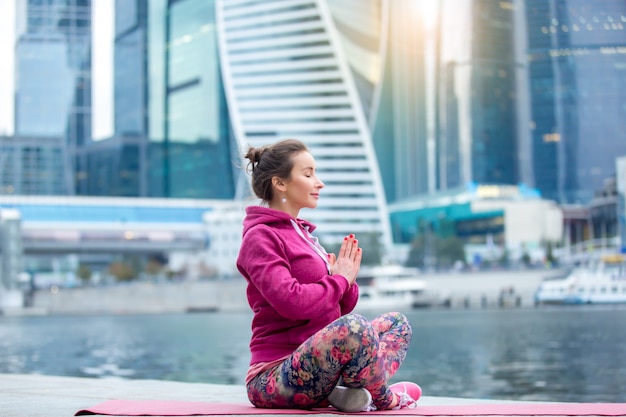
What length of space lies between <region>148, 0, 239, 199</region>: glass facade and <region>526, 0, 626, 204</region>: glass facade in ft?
58.5

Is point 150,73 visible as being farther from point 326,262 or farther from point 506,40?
point 326,262

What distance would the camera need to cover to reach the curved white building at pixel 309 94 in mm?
54562

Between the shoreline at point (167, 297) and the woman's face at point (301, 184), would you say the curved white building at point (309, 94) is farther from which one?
the woman's face at point (301, 184)

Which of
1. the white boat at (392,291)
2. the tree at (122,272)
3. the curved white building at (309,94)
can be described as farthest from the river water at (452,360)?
the curved white building at (309,94)

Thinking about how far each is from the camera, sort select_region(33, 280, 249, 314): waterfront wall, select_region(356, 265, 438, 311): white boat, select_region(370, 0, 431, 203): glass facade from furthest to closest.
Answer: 1. select_region(370, 0, 431, 203): glass facade
2. select_region(33, 280, 249, 314): waterfront wall
3. select_region(356, 265, 438, 311): white boat

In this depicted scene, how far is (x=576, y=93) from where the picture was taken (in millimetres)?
39812

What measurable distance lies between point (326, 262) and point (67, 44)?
193 feet

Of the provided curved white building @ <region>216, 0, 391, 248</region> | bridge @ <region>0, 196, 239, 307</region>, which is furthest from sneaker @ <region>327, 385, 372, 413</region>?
curved white building @ <region>216, 0, 391, 248</region>

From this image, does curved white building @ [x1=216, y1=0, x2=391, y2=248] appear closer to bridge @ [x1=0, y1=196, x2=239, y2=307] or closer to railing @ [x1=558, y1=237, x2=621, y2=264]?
bridge @ [x1=0, y1=196, x2=239, y2=307]

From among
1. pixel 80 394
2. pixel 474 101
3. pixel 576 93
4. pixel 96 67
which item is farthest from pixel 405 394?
pixel 96 67

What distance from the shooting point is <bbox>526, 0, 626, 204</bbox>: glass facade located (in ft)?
91.1

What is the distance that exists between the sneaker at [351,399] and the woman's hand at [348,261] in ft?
0.76

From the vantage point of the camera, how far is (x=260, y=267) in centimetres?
207

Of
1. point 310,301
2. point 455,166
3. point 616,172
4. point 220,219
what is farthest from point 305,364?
point 455,166
